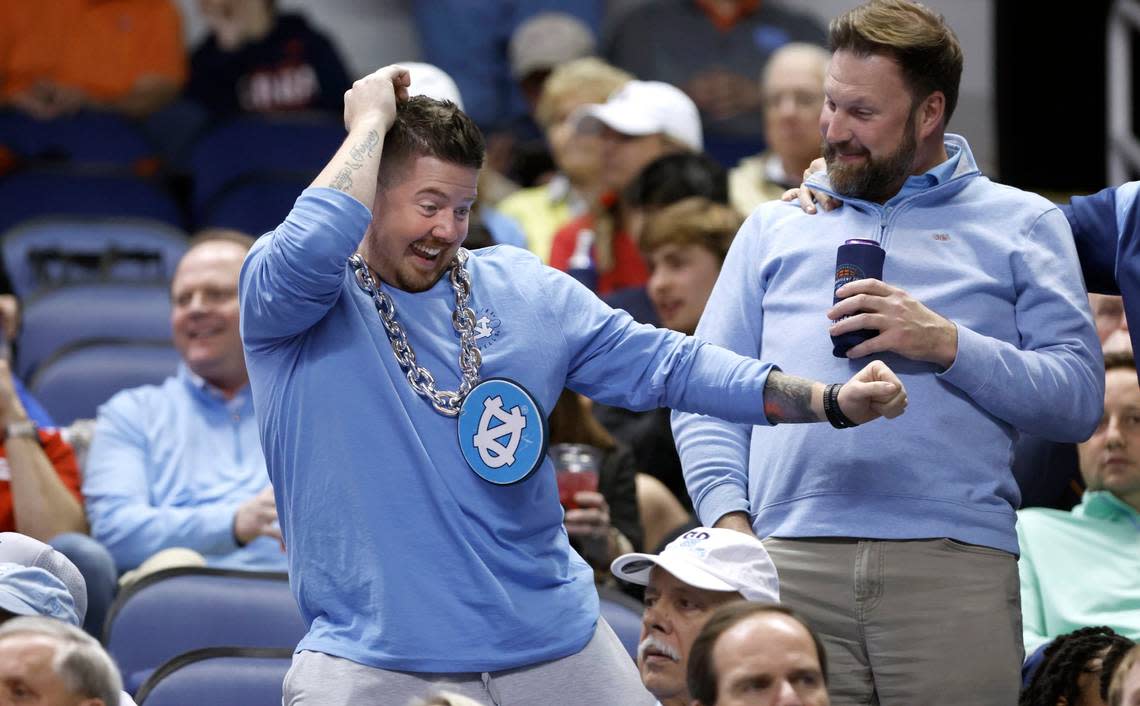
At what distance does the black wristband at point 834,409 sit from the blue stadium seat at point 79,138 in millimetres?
4959

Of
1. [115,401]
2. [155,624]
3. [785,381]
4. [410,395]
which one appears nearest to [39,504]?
[115,401]

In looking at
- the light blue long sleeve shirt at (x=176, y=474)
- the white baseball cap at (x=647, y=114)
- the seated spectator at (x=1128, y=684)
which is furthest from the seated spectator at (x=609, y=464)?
the white baseball cap at (x=647, y=114)

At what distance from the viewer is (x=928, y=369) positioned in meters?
3.12

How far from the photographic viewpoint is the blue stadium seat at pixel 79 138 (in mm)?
7355

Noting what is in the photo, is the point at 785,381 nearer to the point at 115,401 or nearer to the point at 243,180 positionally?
the point at 115,401

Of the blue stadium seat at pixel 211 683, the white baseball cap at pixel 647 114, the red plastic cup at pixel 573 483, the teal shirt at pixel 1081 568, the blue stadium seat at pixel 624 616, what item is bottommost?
the teal shirt at pixel 1081 568

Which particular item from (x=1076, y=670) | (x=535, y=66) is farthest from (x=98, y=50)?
(x=1076, y=670)

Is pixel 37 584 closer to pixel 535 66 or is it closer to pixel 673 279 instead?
pixel 673 279

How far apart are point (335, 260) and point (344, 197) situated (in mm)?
107

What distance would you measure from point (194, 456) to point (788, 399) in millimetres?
2240

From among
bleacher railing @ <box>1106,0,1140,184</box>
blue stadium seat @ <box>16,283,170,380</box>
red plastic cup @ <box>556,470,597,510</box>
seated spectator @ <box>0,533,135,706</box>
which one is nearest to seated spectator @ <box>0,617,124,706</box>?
seated spectator @ <box>0,533,135,706</box>

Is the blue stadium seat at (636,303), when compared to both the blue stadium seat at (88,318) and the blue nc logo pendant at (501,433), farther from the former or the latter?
the blue nc logo pendant at (501,433)

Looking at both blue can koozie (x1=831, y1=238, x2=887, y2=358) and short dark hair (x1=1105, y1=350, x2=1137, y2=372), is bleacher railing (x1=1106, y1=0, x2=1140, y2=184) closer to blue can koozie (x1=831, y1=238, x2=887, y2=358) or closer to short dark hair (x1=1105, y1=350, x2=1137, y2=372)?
short dark hair (x1=1105, y1=350, x2=1137, y2=372)

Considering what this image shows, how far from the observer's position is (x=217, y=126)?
289 inches
